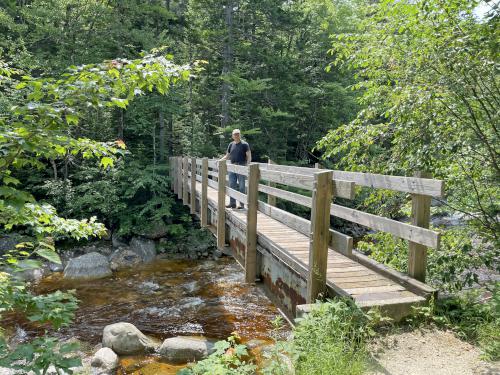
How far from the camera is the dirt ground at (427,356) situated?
9.31ft

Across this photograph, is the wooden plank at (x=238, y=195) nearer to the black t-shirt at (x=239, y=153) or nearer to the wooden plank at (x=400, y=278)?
the black t-shirt at (x=239, y=153)

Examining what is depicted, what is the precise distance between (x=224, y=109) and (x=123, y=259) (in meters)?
8.47

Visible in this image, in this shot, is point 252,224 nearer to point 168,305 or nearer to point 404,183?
point 404,183

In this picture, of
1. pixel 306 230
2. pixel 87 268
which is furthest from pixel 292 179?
pixel 87 268

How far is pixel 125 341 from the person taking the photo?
7477mm

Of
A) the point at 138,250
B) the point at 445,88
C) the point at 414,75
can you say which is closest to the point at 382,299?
the point at 445,88

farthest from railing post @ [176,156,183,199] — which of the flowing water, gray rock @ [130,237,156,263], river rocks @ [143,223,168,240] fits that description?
the flowing water

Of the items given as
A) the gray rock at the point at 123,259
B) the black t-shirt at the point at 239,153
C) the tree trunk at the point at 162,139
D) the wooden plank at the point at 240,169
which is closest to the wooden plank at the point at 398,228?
the wooden plank at the point at 240,169

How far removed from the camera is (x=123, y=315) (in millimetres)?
9516

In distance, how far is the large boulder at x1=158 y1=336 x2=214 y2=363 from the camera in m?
7.20

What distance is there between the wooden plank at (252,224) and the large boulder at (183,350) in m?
2.70

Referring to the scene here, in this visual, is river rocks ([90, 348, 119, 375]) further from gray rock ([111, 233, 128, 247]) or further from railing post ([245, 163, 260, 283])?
gray rock ([111, 233, 128, 247])

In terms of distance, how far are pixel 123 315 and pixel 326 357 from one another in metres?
7.90

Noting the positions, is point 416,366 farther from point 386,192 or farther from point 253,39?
point 253,39
